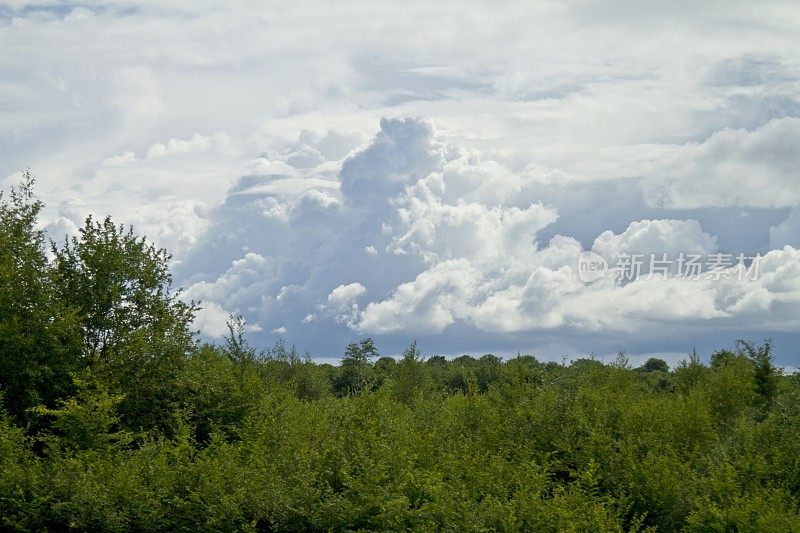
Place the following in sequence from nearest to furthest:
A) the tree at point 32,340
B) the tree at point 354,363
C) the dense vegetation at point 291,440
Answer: the dense vegetation at point 291,440 < the tree at point 32,340 < the tree at point 354,363

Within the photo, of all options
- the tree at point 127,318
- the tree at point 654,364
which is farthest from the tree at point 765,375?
the tree at point 654,364

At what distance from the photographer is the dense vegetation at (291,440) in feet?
63.0

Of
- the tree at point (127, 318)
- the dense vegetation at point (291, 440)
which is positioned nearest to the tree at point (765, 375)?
the dense vegetation at point (291, 440)

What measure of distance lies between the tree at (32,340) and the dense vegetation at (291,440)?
0.19ft

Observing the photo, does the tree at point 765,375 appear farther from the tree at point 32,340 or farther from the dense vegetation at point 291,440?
the tree at point 32,340

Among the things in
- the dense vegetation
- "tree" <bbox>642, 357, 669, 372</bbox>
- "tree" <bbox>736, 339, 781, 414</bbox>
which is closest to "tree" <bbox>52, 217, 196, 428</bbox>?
the dense vegetation

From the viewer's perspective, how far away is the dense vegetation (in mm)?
19203

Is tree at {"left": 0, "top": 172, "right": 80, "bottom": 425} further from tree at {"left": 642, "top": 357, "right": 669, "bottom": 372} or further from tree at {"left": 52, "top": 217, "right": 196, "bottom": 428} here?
tree at {"left": 642, "top": 357, "right": 669, "bottom": 372}

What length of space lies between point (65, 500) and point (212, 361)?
13.3 metres

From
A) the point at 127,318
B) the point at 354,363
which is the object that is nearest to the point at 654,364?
the point at 354,363

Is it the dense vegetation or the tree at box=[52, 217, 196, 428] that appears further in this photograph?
the tree at box=[52, 217, 196, 428]

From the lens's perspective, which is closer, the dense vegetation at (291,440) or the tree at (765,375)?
the dense vegetation at (291,440)

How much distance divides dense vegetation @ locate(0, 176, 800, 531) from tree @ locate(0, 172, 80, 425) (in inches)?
2.3

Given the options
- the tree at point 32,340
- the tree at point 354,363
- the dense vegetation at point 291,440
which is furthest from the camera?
the tree at point 354,363
